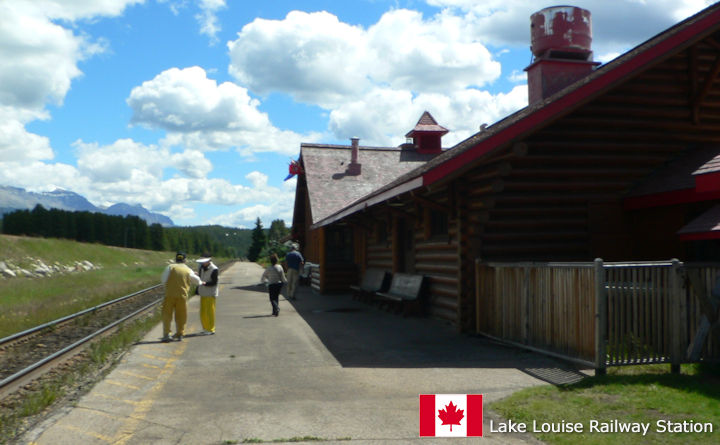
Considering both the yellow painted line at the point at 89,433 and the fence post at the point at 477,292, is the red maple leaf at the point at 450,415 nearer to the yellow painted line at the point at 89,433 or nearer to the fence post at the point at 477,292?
the yellow painted line at the point at 89,433

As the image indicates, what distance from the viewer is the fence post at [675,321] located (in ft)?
25.0

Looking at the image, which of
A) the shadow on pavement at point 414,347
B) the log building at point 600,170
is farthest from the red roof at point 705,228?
the shadow on pavement at point 414,347

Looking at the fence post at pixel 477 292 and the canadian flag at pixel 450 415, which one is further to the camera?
the fence post at pixel 477 292

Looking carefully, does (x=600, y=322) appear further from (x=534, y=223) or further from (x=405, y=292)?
(x=405, y=292)

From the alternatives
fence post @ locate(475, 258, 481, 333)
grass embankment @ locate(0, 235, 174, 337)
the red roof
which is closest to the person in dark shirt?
grass embankment @ locate(0, 235, 174, 337)

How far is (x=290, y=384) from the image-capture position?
24.4ft

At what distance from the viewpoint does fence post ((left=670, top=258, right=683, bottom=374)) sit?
7.61 meters

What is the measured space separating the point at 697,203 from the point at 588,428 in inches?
268

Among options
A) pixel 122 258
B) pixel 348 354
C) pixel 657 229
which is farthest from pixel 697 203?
A: pixel 122 258

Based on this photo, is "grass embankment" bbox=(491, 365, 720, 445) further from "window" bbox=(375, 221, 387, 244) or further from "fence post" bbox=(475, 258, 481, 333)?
"window" bbox=(375, 221, 387, 244)

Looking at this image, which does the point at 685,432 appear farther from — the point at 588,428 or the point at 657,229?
the point at 657,229

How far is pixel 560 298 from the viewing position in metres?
8.41

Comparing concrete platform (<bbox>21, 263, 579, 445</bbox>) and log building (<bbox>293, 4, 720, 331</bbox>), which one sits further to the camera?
log building (<bbox>293, 4, 720, 331</bbox>)

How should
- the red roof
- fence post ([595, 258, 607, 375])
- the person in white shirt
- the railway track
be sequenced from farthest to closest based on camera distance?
the person in white shirt < the railway track < the red roof < fence post ([595, 258, 607, 375])
